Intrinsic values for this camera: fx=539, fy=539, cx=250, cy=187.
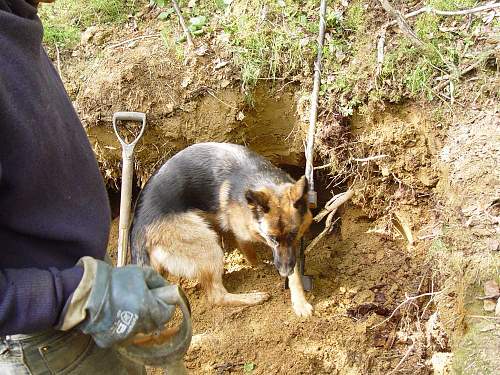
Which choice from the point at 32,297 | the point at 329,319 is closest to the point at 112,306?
the point at 32,297

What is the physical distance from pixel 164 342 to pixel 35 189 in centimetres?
77

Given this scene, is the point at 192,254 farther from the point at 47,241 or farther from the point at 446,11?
the point at 446,11

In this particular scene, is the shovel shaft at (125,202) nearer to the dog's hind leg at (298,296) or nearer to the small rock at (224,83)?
the small rock at (224,83)

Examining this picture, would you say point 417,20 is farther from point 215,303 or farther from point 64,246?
point 64,246

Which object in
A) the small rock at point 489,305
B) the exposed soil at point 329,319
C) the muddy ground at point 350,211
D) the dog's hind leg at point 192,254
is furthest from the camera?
the dog's hind leg at point 192,254

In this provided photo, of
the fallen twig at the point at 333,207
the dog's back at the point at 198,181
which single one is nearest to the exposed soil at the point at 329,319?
the fallen twig at the point at 333,207

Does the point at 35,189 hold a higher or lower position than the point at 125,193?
higher

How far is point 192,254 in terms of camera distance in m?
4.45

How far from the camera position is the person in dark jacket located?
1.71 metres

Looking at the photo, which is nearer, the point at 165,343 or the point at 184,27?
the point at 165,343

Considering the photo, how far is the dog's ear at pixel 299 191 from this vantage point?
13.0 ft

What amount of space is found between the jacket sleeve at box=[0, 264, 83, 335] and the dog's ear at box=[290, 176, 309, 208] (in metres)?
2.37

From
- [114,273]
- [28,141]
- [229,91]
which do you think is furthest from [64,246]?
[229,91]

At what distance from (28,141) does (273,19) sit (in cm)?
366
